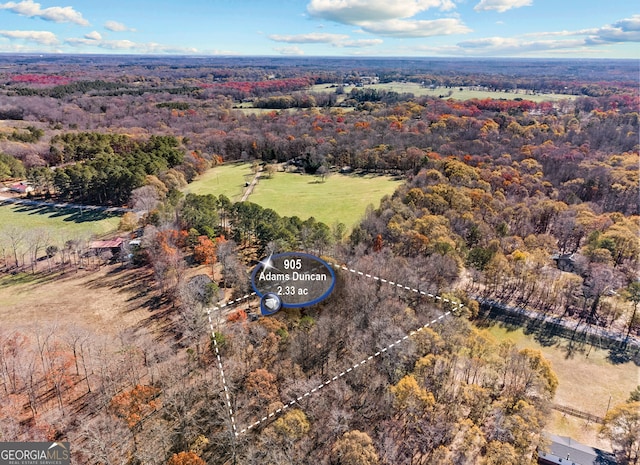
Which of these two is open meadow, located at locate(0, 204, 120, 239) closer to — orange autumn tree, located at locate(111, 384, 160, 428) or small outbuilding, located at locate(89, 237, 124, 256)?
small outbuilding, located at locate(89, 237, 124, 256)

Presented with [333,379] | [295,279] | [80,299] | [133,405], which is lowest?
[80,299]

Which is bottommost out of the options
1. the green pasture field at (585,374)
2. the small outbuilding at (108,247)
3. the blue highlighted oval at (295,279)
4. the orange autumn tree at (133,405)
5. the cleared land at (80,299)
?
the green pasture field at (585,374)

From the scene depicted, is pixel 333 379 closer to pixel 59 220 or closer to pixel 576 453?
pixel 576 453

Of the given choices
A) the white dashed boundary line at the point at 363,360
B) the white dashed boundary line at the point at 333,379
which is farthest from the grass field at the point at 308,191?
the white dashed boundary line at the point at 333,379

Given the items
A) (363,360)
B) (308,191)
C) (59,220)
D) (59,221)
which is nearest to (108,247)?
(59,221)

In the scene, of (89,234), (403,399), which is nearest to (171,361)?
(403,399)

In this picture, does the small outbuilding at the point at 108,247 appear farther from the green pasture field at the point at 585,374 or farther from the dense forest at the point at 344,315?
the green pasture field at the point at 585,374
